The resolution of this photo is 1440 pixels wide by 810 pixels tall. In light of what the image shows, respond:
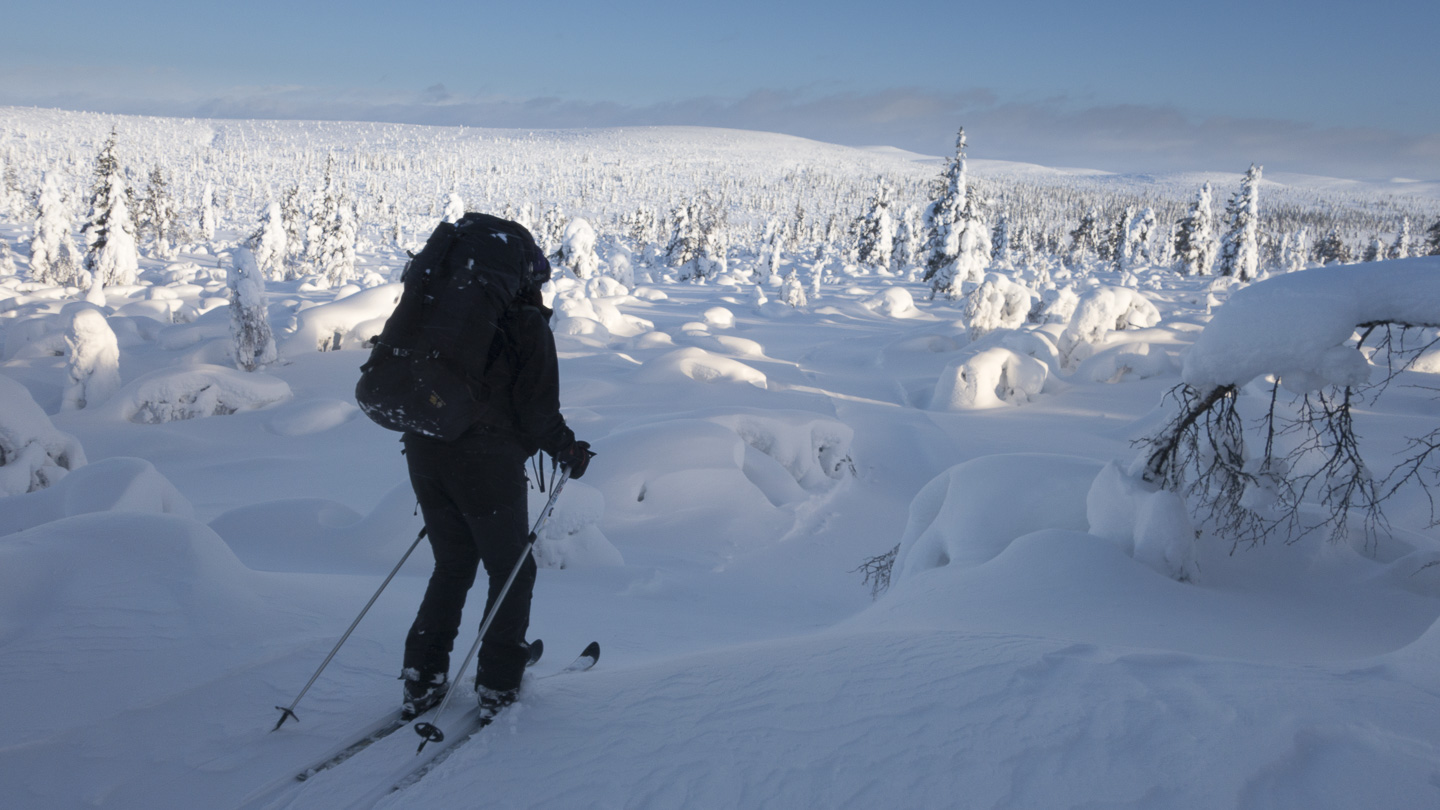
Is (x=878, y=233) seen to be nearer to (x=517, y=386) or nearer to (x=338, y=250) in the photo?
(x=338, y=250)

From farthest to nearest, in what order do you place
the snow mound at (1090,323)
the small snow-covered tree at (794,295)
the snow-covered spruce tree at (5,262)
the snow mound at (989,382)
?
the snow-covered spruce tree at (5,262) < the small snow-covered tree at (794,295) < the snow mound at (1090,323) < the snow mound at (989,382)

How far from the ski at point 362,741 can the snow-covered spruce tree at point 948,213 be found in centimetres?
3554

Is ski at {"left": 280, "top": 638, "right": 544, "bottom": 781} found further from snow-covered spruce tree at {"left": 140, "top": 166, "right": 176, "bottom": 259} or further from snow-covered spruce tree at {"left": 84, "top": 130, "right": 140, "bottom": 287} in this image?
snow-covered spruce tree at {"left": 140, "top": 166, "right": 176, "bottom": 259}

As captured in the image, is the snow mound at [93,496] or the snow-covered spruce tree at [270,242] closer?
the snow mound at [93,496]

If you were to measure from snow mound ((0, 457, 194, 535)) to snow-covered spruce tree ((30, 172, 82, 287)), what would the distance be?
1517 inches

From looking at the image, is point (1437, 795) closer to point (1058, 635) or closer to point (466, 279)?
point (1058, 635)

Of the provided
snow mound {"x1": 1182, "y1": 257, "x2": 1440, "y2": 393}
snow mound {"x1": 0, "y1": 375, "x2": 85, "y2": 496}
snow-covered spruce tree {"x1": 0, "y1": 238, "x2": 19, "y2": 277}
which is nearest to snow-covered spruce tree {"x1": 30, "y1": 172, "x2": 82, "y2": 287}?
snow-covered spruce tree {"x1": 0, "y1": 238, "x2": 19, "y2": 277}

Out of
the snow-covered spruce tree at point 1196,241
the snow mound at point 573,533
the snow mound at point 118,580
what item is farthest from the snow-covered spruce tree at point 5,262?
the snow-covered spruce tree at point 1196,241

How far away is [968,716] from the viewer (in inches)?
84.2

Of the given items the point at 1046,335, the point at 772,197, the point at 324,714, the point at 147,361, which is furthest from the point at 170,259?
the point at 772,197

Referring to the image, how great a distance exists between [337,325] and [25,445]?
33.4 ft

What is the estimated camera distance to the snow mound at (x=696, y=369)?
13844 mm

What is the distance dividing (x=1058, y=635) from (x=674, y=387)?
10.6 meters

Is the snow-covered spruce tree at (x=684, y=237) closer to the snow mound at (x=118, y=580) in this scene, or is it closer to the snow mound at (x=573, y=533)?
the snow mound at (x=573, y=533)
